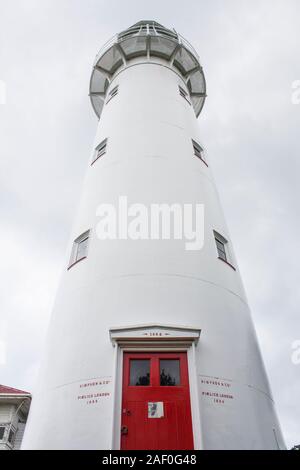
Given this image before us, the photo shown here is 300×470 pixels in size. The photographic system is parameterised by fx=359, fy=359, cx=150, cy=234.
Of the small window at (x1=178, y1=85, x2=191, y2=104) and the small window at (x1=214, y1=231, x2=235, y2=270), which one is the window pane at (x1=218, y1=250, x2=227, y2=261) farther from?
the small window at (x1=178, y1=85, x2=191, y2=104)

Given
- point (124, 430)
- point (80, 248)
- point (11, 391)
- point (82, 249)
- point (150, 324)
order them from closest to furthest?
1. point (124, 430)
2. point (150, 324)
3. point (82, 249)
4. point (80, 248)
5. point (11, 391)

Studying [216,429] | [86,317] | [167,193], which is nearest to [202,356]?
[216,429]

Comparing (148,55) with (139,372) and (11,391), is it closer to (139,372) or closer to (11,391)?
(139,372)

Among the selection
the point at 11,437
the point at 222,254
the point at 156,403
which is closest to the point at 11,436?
the point at 11,437

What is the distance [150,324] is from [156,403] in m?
1.55

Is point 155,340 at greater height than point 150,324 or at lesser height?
lesser

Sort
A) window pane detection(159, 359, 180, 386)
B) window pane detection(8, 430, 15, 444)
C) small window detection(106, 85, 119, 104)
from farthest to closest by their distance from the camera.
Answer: small window detection(106, 85, 119, 104) → window pane detection(8, 430, 15, 444) → window pane detection(159, 359, 180, 386)

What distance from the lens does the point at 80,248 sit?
10.9m

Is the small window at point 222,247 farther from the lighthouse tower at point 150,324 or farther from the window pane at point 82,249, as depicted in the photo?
the window pane at point 82,249

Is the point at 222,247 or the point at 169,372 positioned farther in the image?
the point at 222,247

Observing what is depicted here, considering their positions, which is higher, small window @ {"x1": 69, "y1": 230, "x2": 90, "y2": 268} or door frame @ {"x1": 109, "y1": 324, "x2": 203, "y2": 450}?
small window @ {"x1": 69, "y1": 230, "x2": 90, "y2": 268}

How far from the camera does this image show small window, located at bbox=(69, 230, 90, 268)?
1059cm

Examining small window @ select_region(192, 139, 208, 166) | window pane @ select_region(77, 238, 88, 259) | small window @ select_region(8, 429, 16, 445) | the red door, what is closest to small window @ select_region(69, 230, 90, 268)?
window pane @ select_region(77, 238, 88, 259)
